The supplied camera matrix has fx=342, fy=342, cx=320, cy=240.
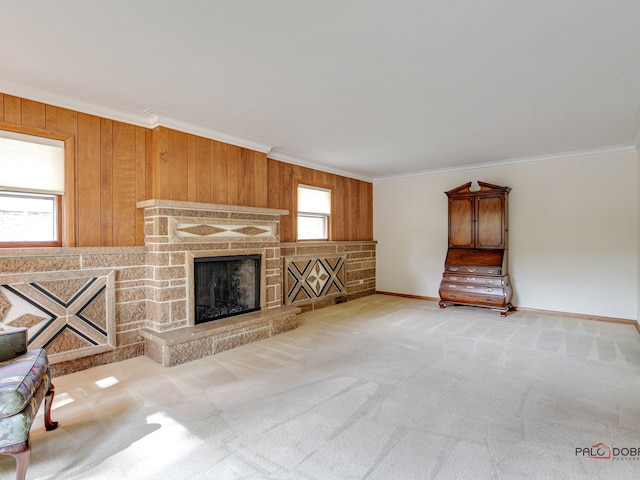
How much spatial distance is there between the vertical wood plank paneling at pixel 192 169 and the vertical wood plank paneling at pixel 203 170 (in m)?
0.03

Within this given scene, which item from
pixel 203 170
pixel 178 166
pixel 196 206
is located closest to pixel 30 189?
pixel 178 166

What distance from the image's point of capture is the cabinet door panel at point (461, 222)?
5801 mm

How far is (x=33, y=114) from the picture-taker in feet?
9.91

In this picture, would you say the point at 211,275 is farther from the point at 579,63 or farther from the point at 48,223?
the point at 579,63

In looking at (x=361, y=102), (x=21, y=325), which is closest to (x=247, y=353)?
(x=21, y=325)

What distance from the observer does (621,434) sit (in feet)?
7.12

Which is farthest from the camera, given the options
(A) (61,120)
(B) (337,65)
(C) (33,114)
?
(A) (61,120)

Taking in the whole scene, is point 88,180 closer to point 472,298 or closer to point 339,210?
point 339,210

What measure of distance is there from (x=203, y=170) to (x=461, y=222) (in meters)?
4.26

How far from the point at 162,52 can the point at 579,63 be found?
9.81 ft

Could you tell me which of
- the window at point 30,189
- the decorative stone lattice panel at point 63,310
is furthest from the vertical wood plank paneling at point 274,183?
the window at point 30,189

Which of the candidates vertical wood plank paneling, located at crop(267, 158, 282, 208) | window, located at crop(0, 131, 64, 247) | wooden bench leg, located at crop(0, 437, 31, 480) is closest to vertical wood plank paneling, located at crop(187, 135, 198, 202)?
window, located at crop(0, 131, 64, 247)

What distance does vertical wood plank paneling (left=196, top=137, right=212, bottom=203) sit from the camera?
3.98 meters
